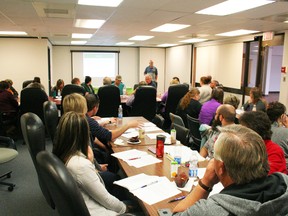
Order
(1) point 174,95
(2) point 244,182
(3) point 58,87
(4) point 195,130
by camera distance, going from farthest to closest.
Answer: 1. (3) point 58,87
2. (1) point 174,95
3. (4) point 195,130
4. (2) point 244,182

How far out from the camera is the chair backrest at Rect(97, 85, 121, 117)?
5.45 metres

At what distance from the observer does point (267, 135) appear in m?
2.03

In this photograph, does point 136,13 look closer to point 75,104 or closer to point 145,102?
point 145,102

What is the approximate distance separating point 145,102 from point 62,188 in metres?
4.42

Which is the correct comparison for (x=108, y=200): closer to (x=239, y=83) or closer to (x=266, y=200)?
(x=266, y=200)

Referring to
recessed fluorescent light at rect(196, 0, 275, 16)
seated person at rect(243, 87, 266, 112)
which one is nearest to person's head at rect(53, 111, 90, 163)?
recessed fluorescent light at rect(196, 0, 275, 16)

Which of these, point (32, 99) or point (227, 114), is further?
point (32, 99)

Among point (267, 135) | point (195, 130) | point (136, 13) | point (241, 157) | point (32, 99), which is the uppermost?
point (136, 13)

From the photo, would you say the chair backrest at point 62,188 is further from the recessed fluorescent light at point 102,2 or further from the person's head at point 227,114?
the recessed fluorescent light at point 102,2

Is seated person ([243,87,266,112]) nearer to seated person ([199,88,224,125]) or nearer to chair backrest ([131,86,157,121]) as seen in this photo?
seated person ([199,88,224,125])

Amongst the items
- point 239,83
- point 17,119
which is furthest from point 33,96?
point 239,83

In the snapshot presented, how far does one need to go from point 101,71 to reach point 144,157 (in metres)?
10.1

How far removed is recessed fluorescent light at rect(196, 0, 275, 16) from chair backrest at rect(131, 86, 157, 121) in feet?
6.16

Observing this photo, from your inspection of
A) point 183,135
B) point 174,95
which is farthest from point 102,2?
point 174,95
